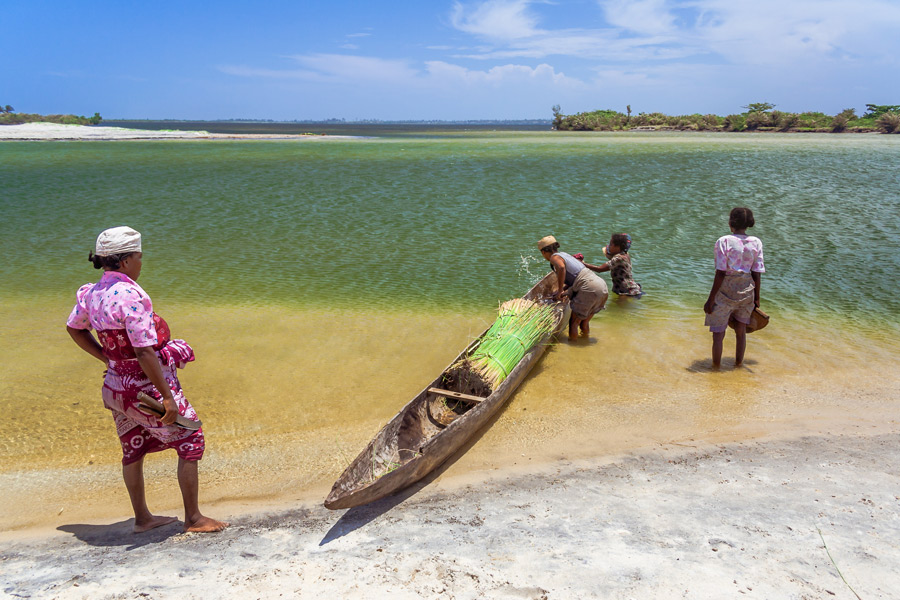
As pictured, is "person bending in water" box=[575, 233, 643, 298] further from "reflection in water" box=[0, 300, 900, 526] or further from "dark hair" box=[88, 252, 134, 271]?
"dark hair" box=[88, 252, 134, 271]

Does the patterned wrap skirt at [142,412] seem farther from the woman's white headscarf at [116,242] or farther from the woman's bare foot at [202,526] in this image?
the woman's white headscarf at [116,242]

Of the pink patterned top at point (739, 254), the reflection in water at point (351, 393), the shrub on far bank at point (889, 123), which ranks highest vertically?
the shrub on far bank at point (889, 123)

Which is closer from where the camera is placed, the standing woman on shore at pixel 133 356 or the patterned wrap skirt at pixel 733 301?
the standing woman on shore at pixel 133 356

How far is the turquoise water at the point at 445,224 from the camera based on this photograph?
1048 cm

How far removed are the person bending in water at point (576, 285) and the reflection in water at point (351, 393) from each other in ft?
1.56

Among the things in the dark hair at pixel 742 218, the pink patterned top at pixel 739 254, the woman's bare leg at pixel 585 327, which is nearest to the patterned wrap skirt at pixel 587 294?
the woman's bare leg at pixel 585 327

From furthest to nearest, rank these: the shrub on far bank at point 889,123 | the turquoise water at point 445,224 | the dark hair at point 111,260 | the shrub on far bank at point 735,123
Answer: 1. the shrub on far bank at point 735,123
2. the shrub on far bank at point 889,123
3. the turquoise water at point 445,224
4. the dark hair at point 111,260

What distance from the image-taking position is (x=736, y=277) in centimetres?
625

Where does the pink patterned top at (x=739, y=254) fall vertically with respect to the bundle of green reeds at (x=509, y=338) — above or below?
above

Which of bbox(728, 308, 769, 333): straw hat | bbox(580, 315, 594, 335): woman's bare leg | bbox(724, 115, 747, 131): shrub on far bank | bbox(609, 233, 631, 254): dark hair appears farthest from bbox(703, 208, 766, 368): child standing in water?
bbox(724, 115, 747, 131): shrub on far bank

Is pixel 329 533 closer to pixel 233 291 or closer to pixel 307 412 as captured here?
pixel 307 412

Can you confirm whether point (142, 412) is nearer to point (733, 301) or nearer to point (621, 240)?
point (733, 301)

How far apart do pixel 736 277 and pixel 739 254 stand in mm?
295

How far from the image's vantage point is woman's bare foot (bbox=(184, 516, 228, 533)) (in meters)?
3.83
